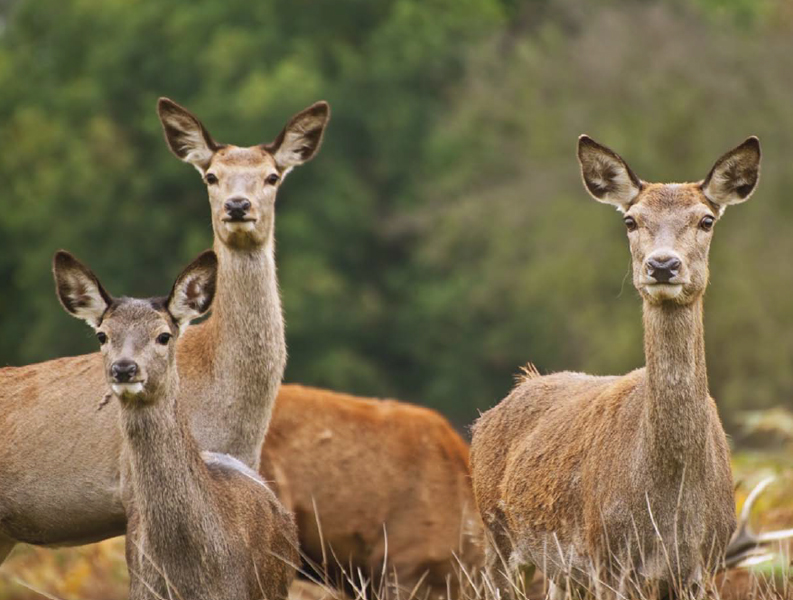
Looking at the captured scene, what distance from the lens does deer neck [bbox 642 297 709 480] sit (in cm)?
707

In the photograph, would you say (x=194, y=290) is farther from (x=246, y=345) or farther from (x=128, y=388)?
(x=246, y=345)

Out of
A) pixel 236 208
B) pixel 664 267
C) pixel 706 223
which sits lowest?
pixel 664 267

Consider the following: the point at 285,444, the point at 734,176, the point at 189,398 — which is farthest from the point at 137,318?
the point at 285,444

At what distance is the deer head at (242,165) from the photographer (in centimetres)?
895

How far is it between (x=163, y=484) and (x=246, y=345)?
1573 millimetres

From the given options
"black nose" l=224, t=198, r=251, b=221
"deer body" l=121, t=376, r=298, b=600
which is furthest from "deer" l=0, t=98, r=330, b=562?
"deer body" l=121, t=376, r=298, b=600

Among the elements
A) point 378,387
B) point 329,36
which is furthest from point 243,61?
point 378,387

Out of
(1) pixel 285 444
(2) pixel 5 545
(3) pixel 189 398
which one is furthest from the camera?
(1) pixel 285 444

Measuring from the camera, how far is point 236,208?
885cm

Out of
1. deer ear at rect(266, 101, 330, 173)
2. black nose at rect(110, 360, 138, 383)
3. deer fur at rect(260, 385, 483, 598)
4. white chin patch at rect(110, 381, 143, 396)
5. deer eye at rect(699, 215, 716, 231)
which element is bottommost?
deer fur at rect(260, 385, 483, 598)

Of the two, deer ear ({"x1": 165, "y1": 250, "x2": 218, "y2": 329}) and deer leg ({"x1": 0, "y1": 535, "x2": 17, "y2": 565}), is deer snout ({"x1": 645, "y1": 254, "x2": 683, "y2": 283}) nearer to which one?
deer ear ({"x1": 165, "y1": 250, "x2": 218, "y2": 329})

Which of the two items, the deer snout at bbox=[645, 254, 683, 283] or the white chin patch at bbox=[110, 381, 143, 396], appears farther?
the white chin patch at bbox=[110, 381, 143, 396]

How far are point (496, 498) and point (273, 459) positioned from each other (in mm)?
2301

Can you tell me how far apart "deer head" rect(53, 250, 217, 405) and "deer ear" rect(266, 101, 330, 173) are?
180 centimetres
